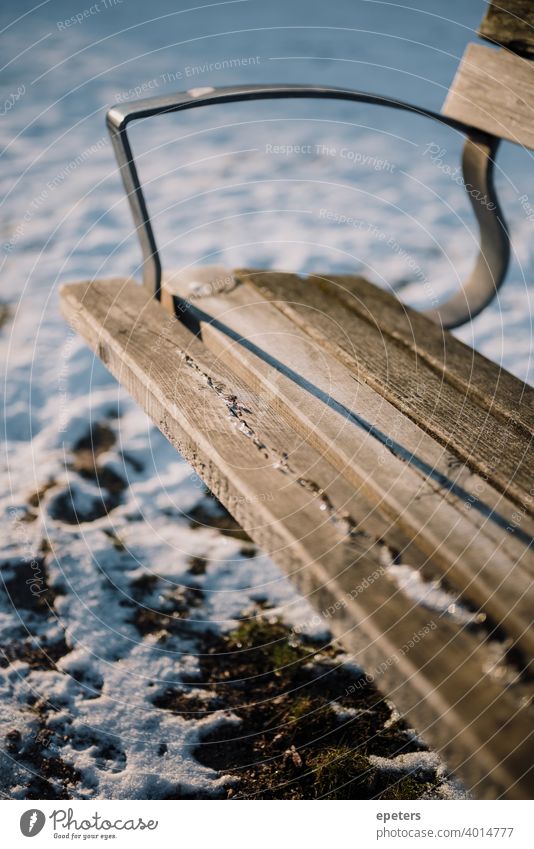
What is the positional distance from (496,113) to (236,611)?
117 cm

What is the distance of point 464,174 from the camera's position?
144 cm

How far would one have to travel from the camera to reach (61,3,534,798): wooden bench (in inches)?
24.0

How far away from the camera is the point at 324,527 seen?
2.37 feet

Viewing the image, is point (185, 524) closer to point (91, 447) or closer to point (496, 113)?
point (91, 447)

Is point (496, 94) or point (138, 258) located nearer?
point (496, 94)

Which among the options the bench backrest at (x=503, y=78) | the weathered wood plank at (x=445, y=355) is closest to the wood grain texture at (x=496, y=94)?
the bench backrest at (x=503, y=78)

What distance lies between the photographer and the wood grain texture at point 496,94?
1.26 m

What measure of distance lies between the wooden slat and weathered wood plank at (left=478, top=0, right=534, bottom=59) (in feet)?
2.81

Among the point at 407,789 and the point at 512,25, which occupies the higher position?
the point at 512,25

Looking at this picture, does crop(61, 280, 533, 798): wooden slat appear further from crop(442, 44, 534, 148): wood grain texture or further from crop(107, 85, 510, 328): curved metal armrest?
crop(442, 44, 534, 148): wood grain texture

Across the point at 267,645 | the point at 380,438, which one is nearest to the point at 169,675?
the point at 267,645

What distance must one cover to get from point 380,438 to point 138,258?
6.40 feet

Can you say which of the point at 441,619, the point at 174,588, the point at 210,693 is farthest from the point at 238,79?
the point at 441,619

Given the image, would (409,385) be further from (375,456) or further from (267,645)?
(267,645)
